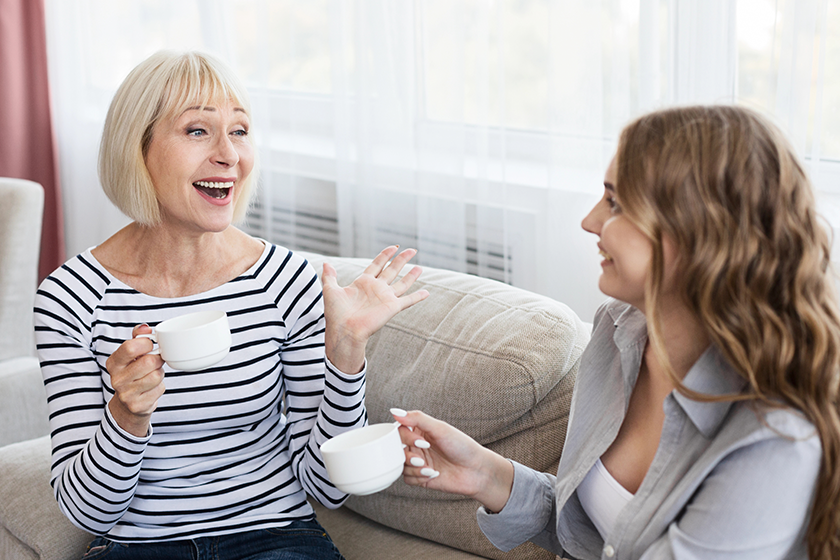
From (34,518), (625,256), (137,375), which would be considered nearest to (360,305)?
(137,375)

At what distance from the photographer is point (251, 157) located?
1429mm

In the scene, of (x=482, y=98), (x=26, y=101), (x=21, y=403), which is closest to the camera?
(x=482, y=98)

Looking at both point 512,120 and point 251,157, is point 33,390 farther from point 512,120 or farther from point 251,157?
point 512,120

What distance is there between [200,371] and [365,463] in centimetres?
52

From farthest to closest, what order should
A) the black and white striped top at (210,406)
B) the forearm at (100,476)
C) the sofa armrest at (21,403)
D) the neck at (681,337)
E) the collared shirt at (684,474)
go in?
the sofa armrest at (21,403)
the black and white striped top at (210,406)
the forearm at (100,476)
the neck at (681,337)
the collared shirt at (684,474)

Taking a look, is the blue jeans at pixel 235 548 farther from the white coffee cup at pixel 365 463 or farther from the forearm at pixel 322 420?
the white coffee cup at pixel 365 463

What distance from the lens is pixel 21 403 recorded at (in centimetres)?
229

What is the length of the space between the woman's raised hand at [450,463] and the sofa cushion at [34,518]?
2.46 ft

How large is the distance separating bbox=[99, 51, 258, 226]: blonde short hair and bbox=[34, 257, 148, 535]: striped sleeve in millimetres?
152

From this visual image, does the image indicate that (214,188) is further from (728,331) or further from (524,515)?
(728,331)

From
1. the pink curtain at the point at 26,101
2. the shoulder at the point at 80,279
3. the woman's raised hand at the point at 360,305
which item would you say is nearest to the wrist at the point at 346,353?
the woman's raised hand at the point at 360,305

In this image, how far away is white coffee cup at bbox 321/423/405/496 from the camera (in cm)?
92

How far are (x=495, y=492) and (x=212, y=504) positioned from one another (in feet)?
1.65

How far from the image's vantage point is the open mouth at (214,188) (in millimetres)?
1362
